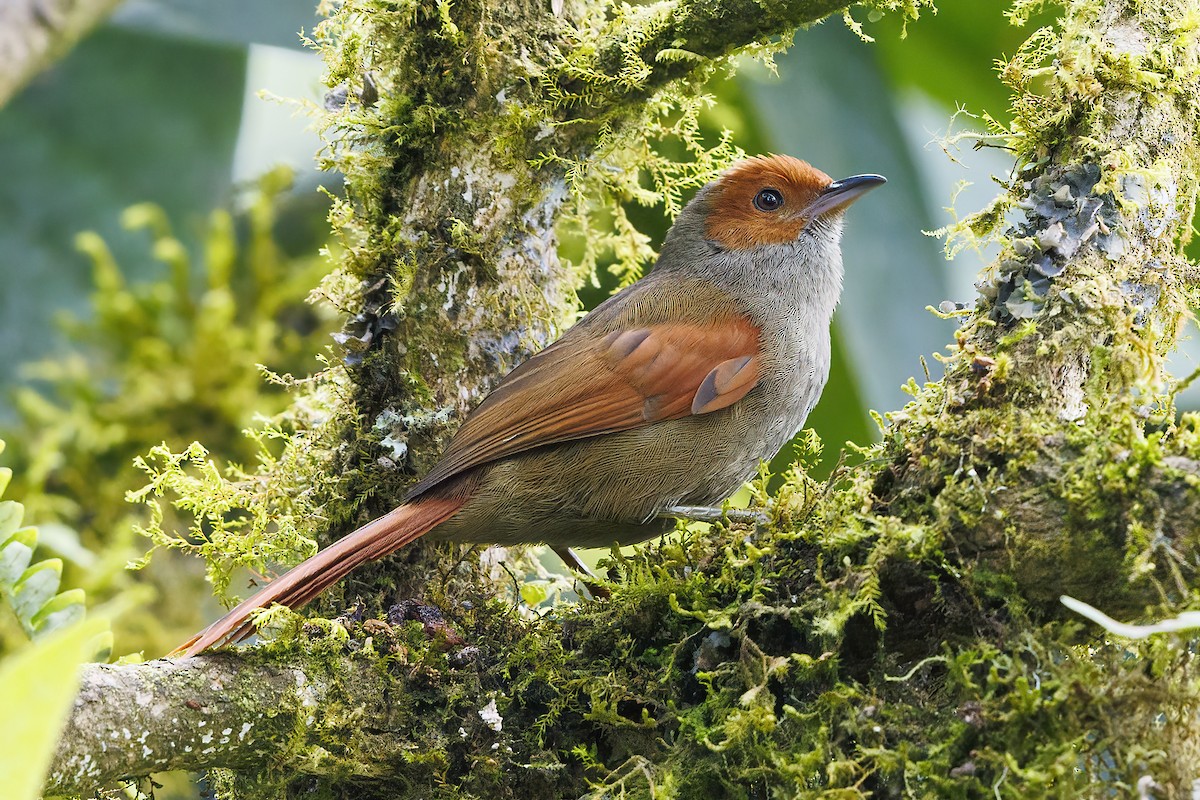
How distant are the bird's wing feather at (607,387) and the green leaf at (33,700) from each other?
2.06 meters

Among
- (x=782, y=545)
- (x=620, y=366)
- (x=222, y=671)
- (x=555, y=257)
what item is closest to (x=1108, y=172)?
(x=782, y=545)

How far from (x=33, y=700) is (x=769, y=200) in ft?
11.0

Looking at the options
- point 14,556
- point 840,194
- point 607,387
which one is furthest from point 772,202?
point 14,556

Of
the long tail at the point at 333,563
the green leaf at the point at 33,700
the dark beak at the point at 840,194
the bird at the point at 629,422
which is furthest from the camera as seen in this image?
the dark beak at the point at 840,194

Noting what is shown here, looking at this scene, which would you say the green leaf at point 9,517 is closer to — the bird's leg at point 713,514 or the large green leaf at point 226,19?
the bird's leg at point 713,514

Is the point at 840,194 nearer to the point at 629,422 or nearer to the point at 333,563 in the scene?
the point at 629,422

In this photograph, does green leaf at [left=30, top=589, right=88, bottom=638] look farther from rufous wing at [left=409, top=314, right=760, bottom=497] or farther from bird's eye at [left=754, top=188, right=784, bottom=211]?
bird's eye at [left=754, top=188, right=784, bottom=211]

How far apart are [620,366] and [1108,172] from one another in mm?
1354

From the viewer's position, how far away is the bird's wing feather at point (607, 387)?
3.04m

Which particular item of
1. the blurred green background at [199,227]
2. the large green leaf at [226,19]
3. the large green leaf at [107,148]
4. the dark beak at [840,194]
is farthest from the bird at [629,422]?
the large green leaf at [107,148]

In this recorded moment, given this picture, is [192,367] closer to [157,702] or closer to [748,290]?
[748,290]

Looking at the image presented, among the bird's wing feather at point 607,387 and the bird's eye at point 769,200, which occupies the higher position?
the bird's eye at point 769,200

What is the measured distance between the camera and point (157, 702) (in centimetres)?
218

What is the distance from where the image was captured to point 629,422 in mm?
3156
